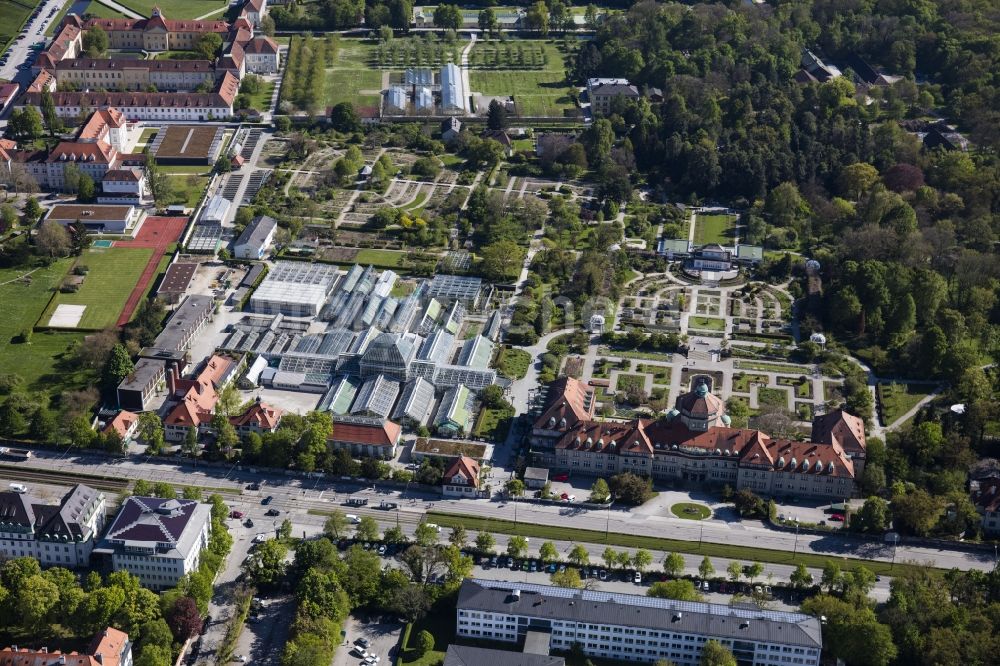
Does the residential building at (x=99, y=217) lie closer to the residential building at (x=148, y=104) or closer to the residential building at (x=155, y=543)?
the residential building at (x=148, y=104)

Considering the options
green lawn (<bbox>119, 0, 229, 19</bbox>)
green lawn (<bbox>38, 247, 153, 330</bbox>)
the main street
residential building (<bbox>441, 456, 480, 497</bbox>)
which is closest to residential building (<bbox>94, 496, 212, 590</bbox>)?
the main street

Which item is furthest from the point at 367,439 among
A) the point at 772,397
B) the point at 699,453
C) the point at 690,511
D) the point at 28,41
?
the point at 28,41

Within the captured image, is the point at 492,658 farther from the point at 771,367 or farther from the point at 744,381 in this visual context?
the point at 771,367

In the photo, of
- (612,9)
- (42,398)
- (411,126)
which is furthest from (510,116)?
(42,398)

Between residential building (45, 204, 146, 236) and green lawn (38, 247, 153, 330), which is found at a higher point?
residential building (45, 204, 146, 236)

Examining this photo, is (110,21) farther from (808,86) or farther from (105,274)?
(808,86)

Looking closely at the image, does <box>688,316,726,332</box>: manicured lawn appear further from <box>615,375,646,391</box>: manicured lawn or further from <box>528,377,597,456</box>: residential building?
<box>528,377,597,456</box>: residential building
